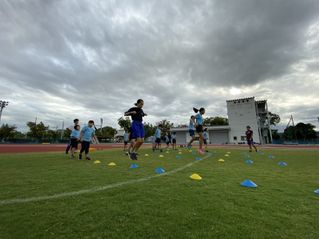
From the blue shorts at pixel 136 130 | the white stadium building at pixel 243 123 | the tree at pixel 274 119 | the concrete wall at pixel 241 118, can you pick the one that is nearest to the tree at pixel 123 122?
the white stadium building at pixel 243 123

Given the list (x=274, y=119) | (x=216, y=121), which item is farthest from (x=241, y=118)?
(x=274, y=119)

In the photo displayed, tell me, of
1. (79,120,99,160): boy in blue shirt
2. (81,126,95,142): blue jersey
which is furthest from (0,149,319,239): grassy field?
(81,126,95,142): blue jersey

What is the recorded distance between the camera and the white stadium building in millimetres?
48441

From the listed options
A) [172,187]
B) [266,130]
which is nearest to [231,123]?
[266,130]

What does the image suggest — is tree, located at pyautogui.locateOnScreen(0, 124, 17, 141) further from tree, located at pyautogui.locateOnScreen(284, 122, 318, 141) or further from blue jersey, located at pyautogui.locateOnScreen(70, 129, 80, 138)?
tree, located at pyautogui.locateOnScreen(284, 122, 318, 141)

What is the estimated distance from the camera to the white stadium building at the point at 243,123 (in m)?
48.4

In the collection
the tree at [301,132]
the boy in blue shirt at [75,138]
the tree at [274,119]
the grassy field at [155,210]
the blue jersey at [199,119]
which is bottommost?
the grassy field at [155,210]

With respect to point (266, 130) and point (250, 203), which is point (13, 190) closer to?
point (250, 203)

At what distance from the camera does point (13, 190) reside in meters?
3.07

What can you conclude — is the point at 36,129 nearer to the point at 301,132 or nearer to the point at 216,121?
the point at 216,121

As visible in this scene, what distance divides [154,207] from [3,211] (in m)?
1.90

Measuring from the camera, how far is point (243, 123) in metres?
49.2

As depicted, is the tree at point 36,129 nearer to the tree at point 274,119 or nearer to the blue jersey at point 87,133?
the blue jersey at point 87,133

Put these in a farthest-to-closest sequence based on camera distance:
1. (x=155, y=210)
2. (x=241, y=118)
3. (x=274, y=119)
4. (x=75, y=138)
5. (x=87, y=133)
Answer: (x=274, y=119) → (x=241, y=118) → (x=75, y=138) → (x=87, y=133) → (x=155, y=210)
